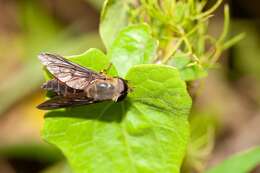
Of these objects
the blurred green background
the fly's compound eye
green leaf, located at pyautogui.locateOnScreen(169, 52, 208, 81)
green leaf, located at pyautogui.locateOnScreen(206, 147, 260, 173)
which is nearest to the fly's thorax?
the fly's compound eye


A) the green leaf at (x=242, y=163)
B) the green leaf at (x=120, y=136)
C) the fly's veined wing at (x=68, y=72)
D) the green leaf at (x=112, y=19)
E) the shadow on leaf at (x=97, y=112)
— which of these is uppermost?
the green leaf at (x=112, y=19)

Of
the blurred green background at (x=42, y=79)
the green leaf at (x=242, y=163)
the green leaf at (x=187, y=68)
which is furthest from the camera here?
the blurred green background at (x=42, y=79)

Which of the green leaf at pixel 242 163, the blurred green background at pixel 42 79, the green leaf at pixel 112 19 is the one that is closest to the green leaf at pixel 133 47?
the green leaf at pixel 112 19

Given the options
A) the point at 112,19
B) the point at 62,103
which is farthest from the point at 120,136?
the point at 112,19

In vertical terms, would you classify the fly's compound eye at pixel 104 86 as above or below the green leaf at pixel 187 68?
below

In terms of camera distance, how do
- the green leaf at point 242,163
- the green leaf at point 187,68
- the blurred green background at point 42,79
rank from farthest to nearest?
the blurred green background at point 42,79
the green leaf at point 242,163
the green leaf at point 187,68

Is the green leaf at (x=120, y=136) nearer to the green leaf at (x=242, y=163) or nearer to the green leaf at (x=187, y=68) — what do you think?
the green leaf at (x=187, y=68)

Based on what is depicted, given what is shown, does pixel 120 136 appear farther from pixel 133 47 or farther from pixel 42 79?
pixel 42 79
